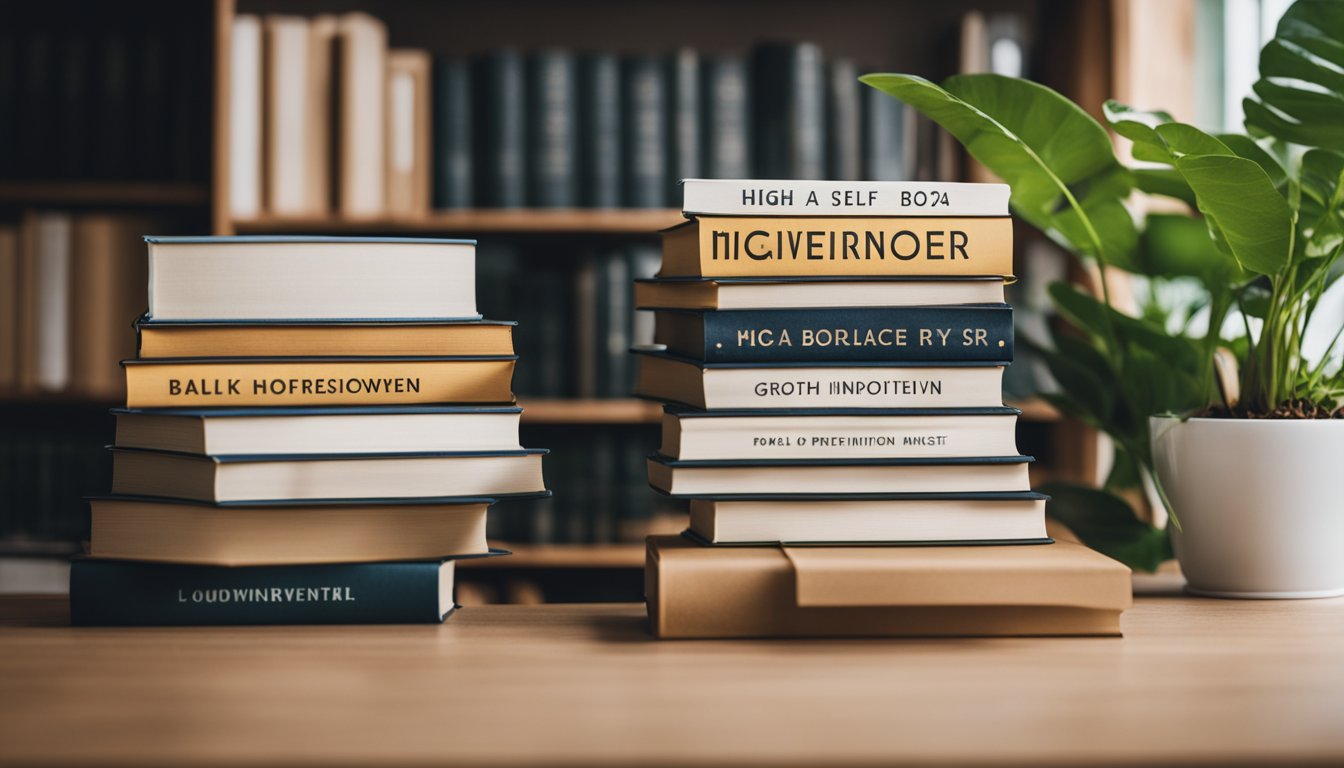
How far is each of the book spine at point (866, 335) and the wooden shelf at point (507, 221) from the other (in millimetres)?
1157

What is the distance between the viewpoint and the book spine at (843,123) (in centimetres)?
190

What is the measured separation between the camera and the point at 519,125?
1.90 metres

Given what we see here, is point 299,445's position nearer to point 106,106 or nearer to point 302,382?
point 302,382

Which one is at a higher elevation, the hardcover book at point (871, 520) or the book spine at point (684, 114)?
the book spine at point (684, 114)

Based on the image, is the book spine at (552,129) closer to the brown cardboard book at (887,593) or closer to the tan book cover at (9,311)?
the tan book cover at (9,311)

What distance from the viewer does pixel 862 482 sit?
74 centimetres

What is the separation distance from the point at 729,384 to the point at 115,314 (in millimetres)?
1508

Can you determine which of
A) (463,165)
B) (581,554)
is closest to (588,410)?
(581,554)

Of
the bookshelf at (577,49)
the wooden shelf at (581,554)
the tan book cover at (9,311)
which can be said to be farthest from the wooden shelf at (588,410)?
the tan book cover at (9,311)

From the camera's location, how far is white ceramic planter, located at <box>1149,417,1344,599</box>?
31.8 inches

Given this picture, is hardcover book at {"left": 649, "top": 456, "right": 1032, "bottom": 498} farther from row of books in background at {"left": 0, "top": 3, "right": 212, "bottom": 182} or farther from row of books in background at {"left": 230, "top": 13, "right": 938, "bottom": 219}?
row of books in background at {"left": 0, "top": 3, "right": 212, "bottom": 182}

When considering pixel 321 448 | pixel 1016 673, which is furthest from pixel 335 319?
pixel 1016 673

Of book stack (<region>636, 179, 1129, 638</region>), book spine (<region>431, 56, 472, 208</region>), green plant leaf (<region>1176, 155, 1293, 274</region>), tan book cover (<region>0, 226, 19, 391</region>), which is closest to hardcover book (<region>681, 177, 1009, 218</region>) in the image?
book stack (<region>636, 179, 1129, 638</region>)

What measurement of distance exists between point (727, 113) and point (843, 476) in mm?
1264
